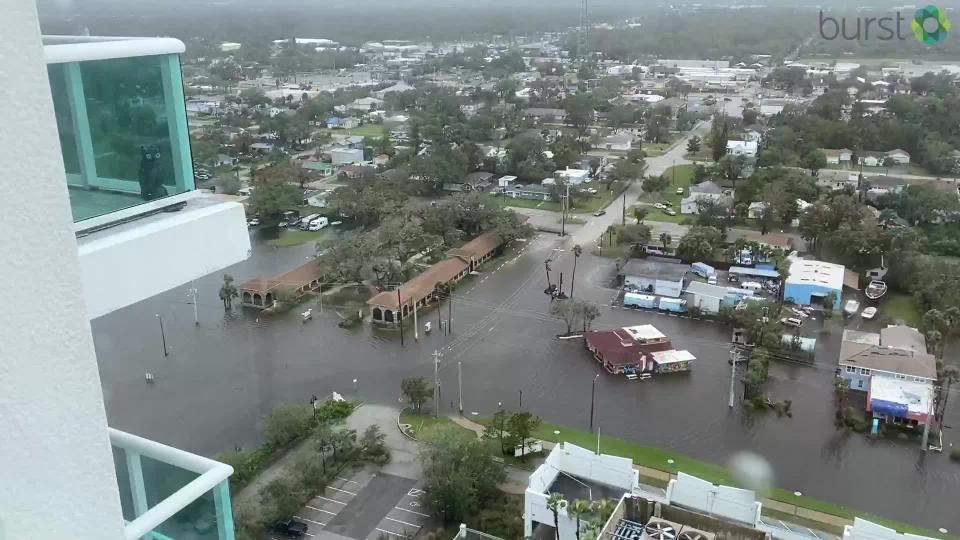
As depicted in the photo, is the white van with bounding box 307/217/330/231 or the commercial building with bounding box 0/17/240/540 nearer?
the commercial building with bounding box 0/17/240/540

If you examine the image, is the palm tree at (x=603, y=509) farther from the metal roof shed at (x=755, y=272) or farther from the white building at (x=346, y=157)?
the white building at (x=346, y=157)

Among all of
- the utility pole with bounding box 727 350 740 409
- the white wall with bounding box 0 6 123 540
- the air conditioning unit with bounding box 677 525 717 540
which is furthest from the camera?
the utility pole with bounding box 727 350 740 409

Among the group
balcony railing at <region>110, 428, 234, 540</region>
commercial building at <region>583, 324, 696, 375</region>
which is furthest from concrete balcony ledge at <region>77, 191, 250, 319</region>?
commercial building at <region>583, 324, 696, 375</region>

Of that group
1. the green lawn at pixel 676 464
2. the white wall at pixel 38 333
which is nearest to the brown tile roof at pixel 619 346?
the green lawn at pixel 676 464

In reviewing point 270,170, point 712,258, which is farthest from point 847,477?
point 270,170

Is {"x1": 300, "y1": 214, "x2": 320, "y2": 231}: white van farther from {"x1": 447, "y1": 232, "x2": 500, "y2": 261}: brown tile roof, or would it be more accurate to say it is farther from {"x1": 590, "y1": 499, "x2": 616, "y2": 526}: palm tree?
{"x1": 590, "y1": 499, "x2": 616, "y2": 526}: palm tree

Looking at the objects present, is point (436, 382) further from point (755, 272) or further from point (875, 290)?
point (875, 290)

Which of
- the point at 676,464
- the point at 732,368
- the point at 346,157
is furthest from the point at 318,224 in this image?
the point at 676,464
